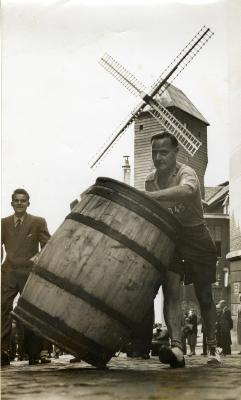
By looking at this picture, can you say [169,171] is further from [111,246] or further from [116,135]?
[111,246]

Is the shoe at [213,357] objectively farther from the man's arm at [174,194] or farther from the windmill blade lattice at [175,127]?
the windmill blade lattice at [175,127]

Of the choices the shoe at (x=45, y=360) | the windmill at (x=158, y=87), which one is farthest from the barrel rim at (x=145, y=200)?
the shoe at (x=45, y=360)

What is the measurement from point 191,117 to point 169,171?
0.98ft

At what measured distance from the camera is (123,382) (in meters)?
1.89

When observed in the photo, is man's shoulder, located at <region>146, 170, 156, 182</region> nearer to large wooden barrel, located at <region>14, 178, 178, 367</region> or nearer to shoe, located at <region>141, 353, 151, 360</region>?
large wooden barrel, located at <region>14, 178, 178, 367</region>

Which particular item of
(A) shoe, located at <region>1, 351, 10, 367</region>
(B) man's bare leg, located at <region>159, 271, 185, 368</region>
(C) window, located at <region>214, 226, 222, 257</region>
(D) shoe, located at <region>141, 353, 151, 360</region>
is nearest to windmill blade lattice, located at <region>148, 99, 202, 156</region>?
(C) window, located at <region>214, 226, 222, 257</region>

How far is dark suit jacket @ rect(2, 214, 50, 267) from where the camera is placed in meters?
2.29

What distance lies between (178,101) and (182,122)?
0.61ft

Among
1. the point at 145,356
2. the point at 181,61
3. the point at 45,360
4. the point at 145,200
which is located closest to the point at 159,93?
the point at 181,61

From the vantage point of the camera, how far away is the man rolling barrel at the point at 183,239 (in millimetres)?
2148

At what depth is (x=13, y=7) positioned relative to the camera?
2459 mm

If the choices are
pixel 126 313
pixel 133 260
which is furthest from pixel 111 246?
pixel 126 313

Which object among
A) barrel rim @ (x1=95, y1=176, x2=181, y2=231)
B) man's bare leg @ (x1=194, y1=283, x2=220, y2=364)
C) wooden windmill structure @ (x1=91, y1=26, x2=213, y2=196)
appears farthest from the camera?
wooden windmill structure @ (x1=91, y1=26, x2=213, y2=196)

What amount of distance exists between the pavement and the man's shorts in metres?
0.37
